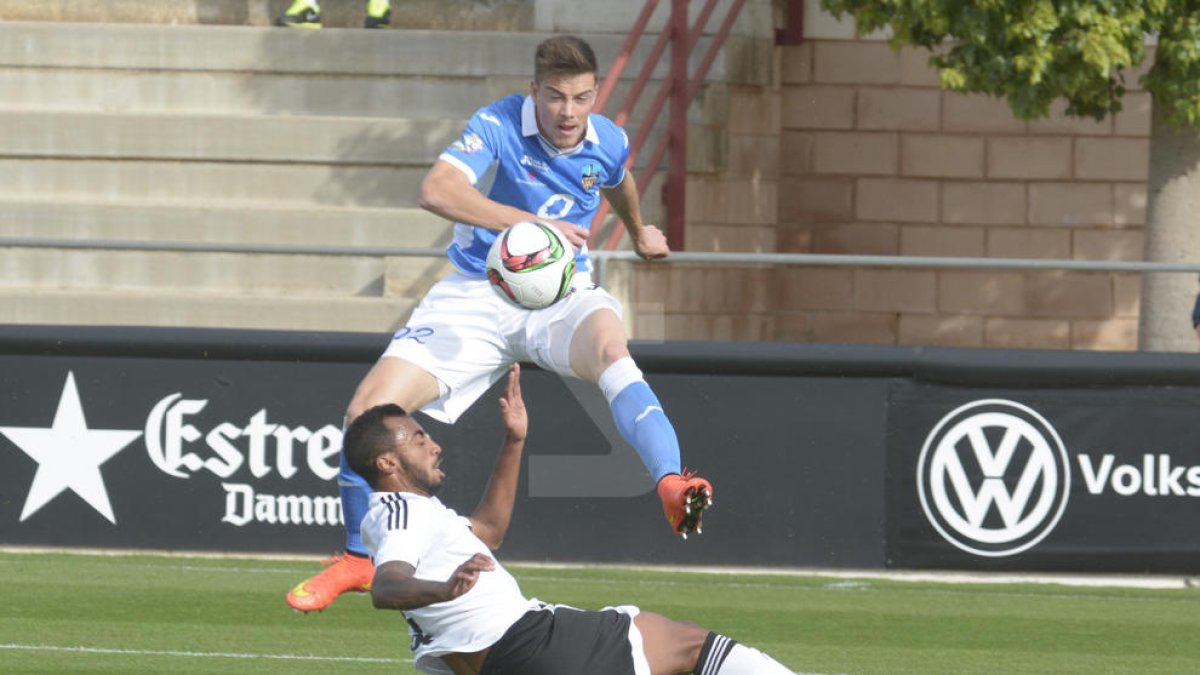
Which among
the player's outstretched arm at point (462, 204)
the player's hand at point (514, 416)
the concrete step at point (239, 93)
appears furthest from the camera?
the concrete step at point (239, 93)

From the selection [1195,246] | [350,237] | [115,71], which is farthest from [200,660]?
[115,71]

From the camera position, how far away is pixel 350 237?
16.2 m

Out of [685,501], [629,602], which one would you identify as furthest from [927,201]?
[685,501]

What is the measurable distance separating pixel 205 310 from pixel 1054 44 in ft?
20.5

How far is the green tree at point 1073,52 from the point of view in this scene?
537 inches

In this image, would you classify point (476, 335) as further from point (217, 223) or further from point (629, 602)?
point (217, 223)

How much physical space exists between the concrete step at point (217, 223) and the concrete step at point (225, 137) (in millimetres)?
517

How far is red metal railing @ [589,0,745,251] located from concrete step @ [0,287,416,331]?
1.72m

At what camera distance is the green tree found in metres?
13.6

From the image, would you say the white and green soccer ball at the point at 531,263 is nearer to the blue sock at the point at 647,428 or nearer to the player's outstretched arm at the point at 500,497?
the blue sock at the point at 647,428

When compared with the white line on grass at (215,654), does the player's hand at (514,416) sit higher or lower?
higher

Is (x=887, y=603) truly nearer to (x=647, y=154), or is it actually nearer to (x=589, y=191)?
(x=589, y=191)

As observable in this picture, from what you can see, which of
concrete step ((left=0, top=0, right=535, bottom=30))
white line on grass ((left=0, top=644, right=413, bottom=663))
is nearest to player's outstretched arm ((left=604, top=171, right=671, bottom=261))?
white line on grass ((left=0, top=644, right=413, bottom=663))

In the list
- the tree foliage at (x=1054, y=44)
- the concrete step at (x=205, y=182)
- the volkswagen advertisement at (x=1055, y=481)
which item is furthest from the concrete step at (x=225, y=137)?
the volkswagen advertisement at (x=1055, y=481)
